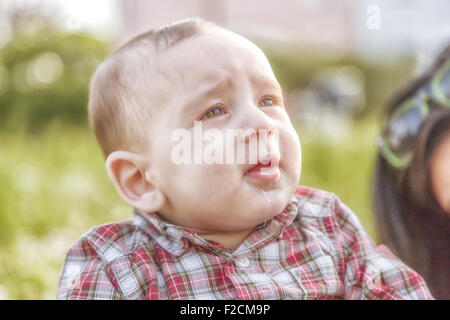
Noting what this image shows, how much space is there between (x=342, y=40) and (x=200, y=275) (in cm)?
135

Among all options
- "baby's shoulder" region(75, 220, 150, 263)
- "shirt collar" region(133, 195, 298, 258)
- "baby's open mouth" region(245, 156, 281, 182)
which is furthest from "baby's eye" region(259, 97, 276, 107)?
"baby's shoulder" region(75, 220, 150, 263)

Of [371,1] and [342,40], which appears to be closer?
[371,1]

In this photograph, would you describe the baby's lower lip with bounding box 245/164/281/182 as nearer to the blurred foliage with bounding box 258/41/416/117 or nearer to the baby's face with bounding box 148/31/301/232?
the baby's face with bounding box 148/31/301/232

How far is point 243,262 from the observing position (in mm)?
1216

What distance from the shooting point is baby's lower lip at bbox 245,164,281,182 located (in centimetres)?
116

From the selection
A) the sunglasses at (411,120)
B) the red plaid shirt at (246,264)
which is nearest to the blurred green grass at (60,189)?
the sunglasses at (411,120)

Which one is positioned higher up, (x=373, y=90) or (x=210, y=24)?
(x=210, y=24)

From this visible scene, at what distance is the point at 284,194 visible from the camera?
1.20 metres

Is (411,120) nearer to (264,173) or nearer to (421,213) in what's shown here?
(421,213)

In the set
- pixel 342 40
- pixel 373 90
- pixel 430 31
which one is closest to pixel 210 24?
pixel 430 31

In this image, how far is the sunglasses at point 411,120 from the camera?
1696 millimetres

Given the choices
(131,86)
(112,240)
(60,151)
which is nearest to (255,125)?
(131,86)

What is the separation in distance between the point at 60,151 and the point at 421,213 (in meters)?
1.71

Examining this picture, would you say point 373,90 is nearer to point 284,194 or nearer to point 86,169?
Result: point 86,169
